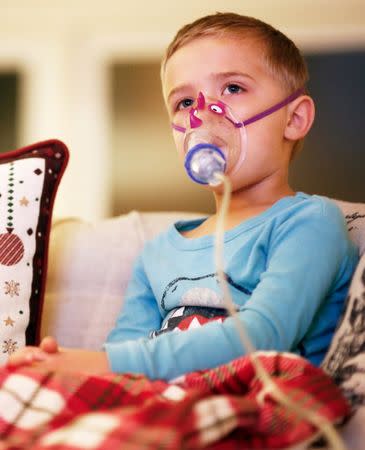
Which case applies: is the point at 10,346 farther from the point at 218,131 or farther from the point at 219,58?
the point at 219,58

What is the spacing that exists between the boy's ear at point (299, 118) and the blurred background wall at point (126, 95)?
1966 mm

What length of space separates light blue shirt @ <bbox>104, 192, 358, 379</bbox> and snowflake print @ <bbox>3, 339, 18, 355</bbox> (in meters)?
0.21

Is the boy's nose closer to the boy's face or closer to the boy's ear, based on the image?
the boy's face

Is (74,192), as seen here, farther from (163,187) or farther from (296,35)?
(296,35)

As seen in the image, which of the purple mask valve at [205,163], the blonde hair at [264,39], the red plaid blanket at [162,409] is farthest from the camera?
the blonde hair at [264,39]

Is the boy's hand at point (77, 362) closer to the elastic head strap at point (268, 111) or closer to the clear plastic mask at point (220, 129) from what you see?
the clear plastic mask at point (220, 129)

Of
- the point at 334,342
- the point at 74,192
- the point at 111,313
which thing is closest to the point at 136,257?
the point at 111,313

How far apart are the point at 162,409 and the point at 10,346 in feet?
1.81

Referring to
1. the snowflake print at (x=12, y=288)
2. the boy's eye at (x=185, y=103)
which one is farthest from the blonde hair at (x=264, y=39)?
the snowflake print at (x=12, y=288)

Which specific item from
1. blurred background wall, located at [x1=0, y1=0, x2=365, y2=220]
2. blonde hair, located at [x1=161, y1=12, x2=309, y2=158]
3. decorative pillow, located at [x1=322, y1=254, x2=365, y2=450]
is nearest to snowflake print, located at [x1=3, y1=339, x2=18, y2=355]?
decorative pillow, located at [x1=322, y1=254, x2=365, y2=450]

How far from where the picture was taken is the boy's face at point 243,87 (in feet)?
4.07

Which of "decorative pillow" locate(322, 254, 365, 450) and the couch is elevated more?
"decorative pillow" locate(322, 254, 365, 450)

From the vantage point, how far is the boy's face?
1.24 m

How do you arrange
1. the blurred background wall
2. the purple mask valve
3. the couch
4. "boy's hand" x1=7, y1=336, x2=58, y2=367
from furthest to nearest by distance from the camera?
the blurred background wall → the couch → the purple mask valve → "boy's hand" x1=7, y1=336, x2=58, y2=367
